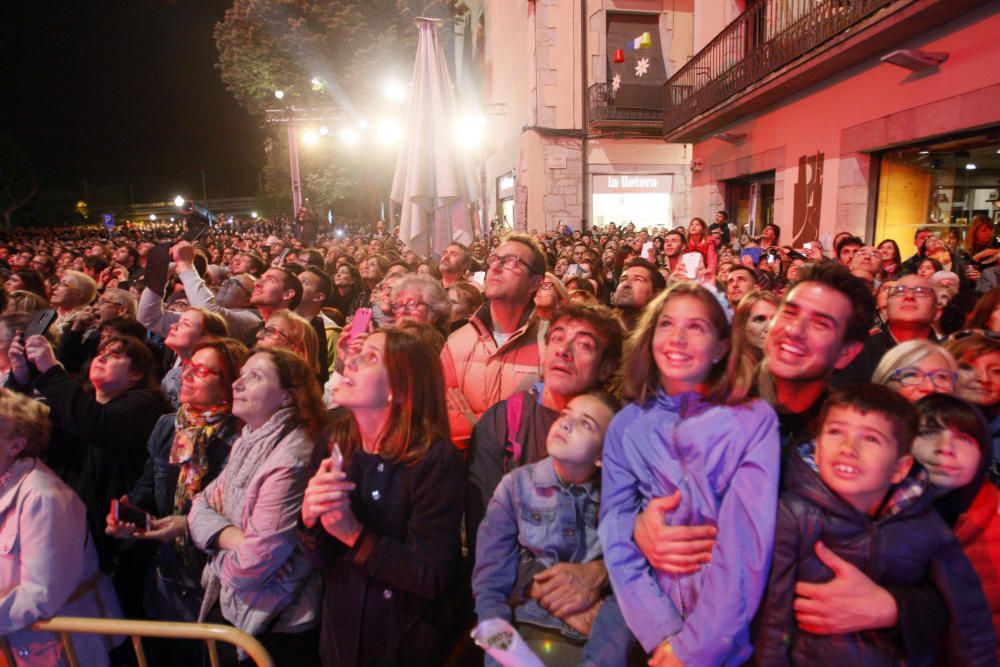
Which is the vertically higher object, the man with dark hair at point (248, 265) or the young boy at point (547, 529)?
the man with dark hair at point (248, 265)

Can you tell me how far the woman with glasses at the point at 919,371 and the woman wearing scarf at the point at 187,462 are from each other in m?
2.97

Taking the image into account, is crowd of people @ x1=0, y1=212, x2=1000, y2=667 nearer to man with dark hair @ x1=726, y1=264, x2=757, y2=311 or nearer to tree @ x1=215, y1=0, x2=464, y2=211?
man with dark hair @ x1=726, y1=264, x2=757, y2=311

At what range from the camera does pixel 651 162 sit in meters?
19.4

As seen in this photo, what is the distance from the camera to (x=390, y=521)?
2.19m

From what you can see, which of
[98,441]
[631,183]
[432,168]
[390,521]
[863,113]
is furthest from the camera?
[631,183]

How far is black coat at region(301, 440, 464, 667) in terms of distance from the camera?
211 cm

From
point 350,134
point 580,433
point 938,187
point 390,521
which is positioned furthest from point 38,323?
point 350,134

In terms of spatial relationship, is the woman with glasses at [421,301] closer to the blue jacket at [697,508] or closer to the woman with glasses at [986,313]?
the blue jacket at [697,508]

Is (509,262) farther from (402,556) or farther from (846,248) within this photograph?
(846,248)

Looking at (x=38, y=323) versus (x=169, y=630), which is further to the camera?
(x=38, y=323)

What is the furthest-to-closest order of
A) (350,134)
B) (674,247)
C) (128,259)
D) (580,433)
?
(350,134) < (128,259) < (674,247) < (580,433)

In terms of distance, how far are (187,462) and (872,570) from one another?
9.05ft

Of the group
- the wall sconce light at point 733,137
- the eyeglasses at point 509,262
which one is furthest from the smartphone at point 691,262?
the wall sconce light at point 733,137

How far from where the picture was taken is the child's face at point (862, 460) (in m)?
1.63
